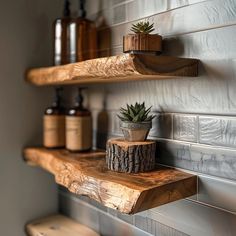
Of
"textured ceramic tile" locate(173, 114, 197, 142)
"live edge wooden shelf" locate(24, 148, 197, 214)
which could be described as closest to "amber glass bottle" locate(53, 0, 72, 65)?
"live edge wooden shelf" locate(24, 148, 197, 214)

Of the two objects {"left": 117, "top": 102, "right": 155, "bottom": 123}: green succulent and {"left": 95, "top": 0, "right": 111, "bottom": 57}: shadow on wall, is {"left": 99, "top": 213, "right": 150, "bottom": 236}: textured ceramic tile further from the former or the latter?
{"left": 95, "top": 0, "right": 111, "bottom": 57}: shadow on wall

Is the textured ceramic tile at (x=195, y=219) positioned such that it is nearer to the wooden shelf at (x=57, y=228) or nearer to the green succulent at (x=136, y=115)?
the green succulent at (x=136, y=115)

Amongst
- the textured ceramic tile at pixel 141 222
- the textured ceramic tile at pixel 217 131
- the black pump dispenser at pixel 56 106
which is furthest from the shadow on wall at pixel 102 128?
the textured ceramic tile at pixel 217 131

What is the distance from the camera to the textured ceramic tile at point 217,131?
0.67 m

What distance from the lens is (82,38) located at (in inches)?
39.9

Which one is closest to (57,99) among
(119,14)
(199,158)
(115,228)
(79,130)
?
(79,130)

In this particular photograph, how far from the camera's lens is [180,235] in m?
0.79

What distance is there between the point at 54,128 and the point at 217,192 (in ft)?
1.97

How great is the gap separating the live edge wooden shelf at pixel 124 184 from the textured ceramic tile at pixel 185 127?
0.09 meters

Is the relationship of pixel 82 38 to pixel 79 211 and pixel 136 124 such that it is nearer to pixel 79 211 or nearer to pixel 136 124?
pixel 136 124

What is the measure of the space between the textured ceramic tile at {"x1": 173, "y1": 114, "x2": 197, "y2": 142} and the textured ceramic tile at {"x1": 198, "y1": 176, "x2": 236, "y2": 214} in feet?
0.33

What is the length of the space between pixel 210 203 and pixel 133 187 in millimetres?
212

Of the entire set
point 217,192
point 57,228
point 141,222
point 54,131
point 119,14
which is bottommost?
point 57,228

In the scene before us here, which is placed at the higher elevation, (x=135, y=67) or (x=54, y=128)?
(x=135, y=67)
